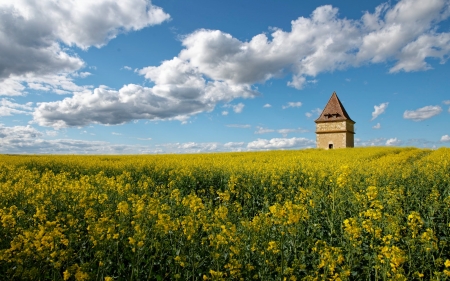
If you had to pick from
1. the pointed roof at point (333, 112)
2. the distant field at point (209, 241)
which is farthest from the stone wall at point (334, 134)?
the distant field at point (209, 241)

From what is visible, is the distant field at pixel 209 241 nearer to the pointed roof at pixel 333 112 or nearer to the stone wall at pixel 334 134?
the stone wall at pixel 334 134

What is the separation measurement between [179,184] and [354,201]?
21.1 ft

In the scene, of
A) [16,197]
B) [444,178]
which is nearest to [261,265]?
[16,197]

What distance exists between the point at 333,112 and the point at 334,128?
2.85 meters

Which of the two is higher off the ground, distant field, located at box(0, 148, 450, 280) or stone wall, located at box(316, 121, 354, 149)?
stone wall, located at box(316, 121, 354, 149)

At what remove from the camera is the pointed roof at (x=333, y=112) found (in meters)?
47.7

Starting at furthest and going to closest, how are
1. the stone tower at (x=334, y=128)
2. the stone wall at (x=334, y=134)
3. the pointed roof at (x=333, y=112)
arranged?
1. the pointed roof at (x=333, y=112)
2. the stone tower at (x=334, y=128)
3. the stone wall at (x=334, y=134)

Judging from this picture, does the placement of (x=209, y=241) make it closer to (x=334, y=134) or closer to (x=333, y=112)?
(x=334, y=134)

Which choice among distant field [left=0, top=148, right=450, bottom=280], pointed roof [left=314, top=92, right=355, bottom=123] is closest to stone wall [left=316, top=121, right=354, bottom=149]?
pointed roof [left=314, top=92, right=355, bottom=123]

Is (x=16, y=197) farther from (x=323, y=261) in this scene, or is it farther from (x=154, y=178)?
(x=323, y=261)

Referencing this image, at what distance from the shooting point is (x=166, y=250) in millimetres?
4340

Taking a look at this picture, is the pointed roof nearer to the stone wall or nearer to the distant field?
the stone wall

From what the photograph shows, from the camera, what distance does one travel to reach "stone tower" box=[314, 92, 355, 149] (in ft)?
152

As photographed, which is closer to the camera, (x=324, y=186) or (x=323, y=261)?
(x=323, y=261)
